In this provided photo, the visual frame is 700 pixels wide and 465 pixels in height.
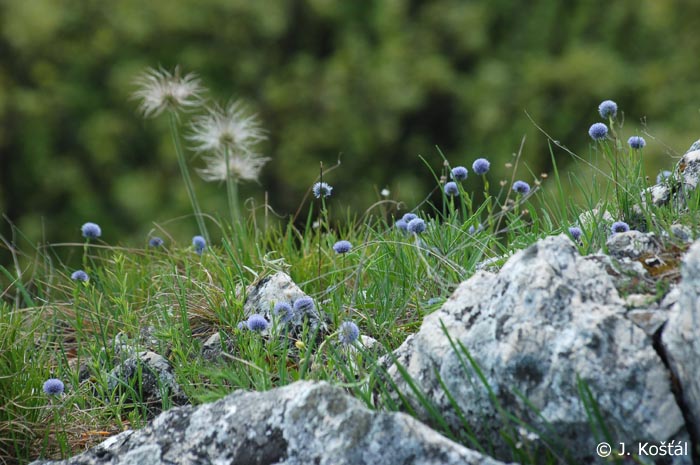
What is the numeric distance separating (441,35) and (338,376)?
8487mm

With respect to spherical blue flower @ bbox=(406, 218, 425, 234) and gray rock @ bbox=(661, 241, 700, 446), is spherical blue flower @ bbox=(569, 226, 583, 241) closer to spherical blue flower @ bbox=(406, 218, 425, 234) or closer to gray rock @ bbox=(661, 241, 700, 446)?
spherical blue flower @ bbox=(406, 218, 425, 234)

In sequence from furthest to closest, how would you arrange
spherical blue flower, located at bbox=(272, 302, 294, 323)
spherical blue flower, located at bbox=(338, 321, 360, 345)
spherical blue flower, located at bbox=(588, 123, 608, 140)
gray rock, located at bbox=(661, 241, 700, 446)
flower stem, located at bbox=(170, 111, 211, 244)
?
flower stem, located at bbox=(170, 111, 211, 244), spherical blue flower, located at bbox=(588, 123, 608, 140), spherical blue flower, located at bbox=(272, 302, 294, 323), spherical blue flower, located at bbox=(338, 321, 360, 345), gray rock, located at bbox=(661, 241, 700, 446)

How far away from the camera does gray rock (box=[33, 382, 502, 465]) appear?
5.88 feet

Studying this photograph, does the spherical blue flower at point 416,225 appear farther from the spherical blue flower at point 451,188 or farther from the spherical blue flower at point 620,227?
the spherical blue flower at point 620,227

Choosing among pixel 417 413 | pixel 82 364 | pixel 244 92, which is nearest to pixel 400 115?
pixel 244 92

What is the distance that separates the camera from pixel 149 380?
9.04 feet

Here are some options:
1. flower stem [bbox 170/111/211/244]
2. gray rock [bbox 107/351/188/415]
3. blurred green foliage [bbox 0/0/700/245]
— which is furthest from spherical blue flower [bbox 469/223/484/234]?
blurred green foliage [bbox 0/0/700/245]

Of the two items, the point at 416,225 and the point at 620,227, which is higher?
the point at 416,225

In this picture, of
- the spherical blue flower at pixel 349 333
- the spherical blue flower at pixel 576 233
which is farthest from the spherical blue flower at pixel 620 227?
the spherical blue flower at pixel 349 333

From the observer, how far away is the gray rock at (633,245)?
2.21m

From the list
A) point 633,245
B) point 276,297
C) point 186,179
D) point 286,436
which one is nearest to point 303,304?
point 276,297

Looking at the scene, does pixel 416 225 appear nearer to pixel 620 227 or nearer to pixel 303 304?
pixel 303 304

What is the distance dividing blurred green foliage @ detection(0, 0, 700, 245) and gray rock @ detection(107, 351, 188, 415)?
6612mm

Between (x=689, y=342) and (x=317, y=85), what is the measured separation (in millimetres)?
8590
